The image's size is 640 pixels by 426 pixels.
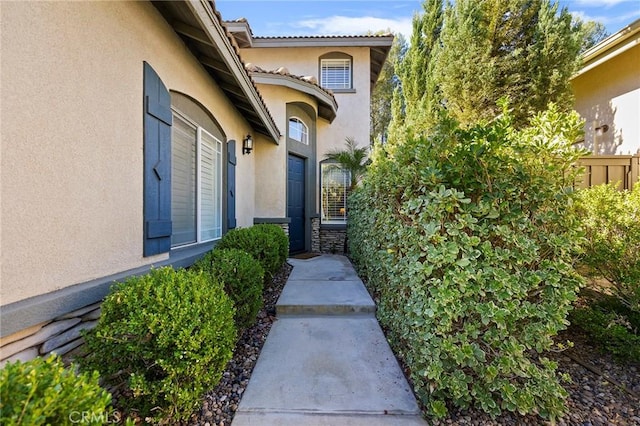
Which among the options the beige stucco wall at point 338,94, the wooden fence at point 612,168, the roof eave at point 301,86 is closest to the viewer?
the wooden fence at point 612,168

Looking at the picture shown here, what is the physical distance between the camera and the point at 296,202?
8977mm

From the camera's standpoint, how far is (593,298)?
3586 millimetres

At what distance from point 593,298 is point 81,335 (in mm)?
5417

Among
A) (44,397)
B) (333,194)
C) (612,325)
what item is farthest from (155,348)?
(333,194)

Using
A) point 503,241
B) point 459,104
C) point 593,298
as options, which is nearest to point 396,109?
point 459,104

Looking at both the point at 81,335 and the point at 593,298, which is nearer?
the point at 81,335

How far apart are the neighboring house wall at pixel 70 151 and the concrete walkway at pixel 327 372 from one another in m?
1.64

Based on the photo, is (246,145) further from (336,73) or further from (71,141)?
(336,73)

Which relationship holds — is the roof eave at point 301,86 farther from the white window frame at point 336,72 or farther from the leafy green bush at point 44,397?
the leafy green bush at point 44,397

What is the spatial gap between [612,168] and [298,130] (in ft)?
24.2

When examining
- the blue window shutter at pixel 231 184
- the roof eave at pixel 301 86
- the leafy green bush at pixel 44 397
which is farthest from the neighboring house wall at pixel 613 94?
the leafy green bush at pixel 44 397

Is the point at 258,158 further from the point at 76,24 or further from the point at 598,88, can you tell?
the point at 598,88

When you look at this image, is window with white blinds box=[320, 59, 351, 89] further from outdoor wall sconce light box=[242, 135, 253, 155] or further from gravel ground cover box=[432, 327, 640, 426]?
gravel ground cover box=[432, 327, 640, 426]

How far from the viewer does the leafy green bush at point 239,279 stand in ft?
10.4
